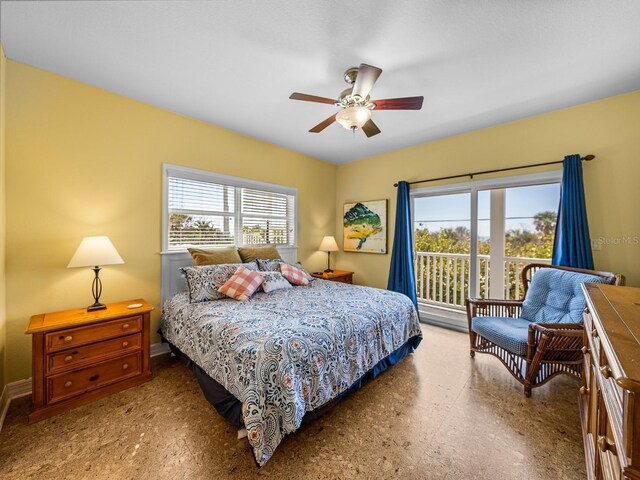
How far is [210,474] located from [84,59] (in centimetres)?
313

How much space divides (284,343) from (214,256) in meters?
1.82

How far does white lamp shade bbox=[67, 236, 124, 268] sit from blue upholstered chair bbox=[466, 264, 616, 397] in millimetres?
3481

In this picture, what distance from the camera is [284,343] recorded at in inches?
60.9

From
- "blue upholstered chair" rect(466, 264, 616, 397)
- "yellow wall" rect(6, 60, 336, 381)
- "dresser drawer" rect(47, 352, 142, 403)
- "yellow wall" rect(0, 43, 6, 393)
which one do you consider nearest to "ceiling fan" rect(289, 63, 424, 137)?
"yellow wall" rect(6, 60, 336, 381)

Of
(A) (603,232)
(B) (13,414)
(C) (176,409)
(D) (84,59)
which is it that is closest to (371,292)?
(C) (176,409)

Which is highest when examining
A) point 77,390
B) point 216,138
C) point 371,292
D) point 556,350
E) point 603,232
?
point 216,138

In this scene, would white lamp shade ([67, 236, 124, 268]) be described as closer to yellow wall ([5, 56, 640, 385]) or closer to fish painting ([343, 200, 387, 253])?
yellow wall ([5, 56, 640, 385])

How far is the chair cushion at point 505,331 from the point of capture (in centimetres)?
216

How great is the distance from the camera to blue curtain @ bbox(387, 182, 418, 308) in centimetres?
385

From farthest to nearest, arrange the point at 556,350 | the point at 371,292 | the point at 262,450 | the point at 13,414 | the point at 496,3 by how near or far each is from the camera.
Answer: the point at 371,292 → the point at 556,350 → the point at 13,414 → the point at 496,3 → the point at 262,450

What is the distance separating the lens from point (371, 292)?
9.27ft

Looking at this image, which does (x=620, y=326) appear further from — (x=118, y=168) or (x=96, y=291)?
(x=118, y=168)

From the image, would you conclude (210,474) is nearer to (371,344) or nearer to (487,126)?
(371,344)

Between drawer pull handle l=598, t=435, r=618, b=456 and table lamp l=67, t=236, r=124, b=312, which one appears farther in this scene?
table lamp l=67, t=236, r=124, b=312
